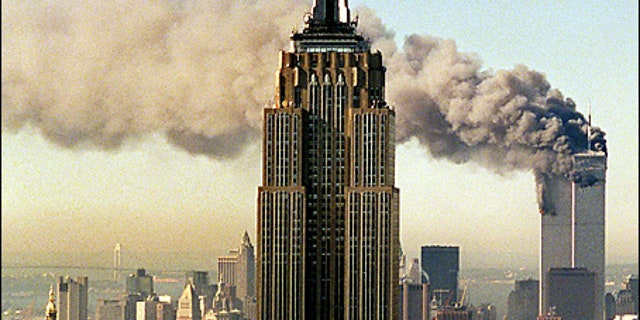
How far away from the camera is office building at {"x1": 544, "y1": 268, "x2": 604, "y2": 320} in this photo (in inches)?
1499

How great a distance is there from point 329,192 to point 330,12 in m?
2.69

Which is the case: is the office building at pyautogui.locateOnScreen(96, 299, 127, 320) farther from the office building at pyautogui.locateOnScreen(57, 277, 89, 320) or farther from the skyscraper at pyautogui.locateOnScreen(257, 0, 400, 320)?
the skyscraper at pyautogui.locateOnScreen(257, 0, 400, 320)

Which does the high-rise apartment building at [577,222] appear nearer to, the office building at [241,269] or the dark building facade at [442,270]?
the dark building facade at [442,270]

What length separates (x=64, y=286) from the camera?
25.2m

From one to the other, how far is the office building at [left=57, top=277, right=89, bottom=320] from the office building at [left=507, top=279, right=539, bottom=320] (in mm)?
10074

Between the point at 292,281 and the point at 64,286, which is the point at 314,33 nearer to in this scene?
the point at 292,281

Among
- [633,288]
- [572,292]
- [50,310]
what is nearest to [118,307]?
[633,288]

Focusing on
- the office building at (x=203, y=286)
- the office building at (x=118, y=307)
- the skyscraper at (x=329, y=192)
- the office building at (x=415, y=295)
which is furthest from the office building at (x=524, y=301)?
the skyscraper at (x=329, y=192)

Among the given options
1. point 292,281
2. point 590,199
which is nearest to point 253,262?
point 292,281

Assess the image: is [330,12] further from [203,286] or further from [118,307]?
[118,307]

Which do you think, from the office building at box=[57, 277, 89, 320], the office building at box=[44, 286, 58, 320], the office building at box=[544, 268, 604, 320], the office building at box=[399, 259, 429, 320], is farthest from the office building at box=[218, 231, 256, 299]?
the office building at box=[544, 268, 604, 320]

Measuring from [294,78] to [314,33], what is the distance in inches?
31.5

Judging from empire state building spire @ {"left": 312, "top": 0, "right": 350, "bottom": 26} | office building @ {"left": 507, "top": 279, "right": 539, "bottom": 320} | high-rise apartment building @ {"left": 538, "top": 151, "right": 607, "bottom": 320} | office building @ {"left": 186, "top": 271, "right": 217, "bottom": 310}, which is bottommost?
office building @ {"left": 507, "top": 279, "right": 539, "bottom": 320}

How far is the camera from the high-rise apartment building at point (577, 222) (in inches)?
1219
